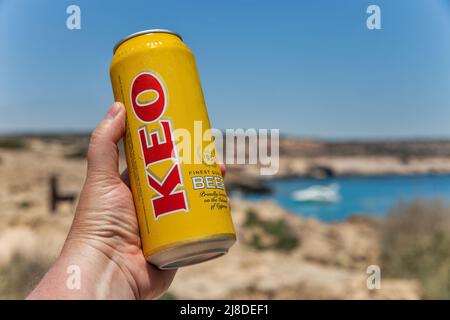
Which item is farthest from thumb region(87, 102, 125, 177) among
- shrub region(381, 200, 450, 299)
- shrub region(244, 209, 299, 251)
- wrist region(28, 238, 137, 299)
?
shrub region(244, 209, 299, 251)

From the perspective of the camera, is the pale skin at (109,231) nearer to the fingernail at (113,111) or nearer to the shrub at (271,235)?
the fingernail at (113,111)

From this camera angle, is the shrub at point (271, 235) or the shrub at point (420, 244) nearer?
the shrub at point (420, 244)

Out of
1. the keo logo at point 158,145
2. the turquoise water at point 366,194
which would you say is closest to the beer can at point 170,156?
the keo logo at point 158,145

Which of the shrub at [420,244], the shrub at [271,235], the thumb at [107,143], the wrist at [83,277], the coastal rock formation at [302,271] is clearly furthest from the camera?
the shrub at [271,235]

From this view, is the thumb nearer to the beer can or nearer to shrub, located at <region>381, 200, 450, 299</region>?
the beer can

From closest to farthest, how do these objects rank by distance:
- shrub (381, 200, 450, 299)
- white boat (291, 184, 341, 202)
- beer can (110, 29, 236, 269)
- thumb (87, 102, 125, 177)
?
beer can (110, 29, 236, 269)
thumb (87, 102, 125, 177)
shrub (381, 200, 450, 299)
white boat (291, 184, 341, 202)

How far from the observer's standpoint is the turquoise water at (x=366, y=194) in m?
9.81

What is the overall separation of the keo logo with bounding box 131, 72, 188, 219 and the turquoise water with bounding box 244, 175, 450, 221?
8.53m

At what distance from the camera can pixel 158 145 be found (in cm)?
186

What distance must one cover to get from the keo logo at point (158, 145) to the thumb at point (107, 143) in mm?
109

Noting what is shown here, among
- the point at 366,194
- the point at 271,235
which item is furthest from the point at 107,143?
the point at 366,194

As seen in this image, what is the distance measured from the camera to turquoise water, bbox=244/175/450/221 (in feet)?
32.2

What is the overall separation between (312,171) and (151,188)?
167ft
